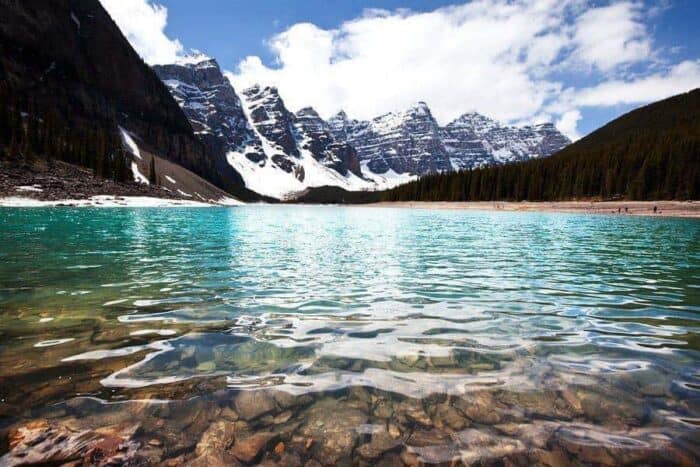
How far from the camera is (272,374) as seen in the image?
5.62 metres

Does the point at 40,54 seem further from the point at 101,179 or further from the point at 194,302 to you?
the point at 194,302

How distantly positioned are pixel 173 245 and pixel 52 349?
17026mm

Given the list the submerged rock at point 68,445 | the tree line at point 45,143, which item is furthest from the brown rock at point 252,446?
the tree line at point 45,143

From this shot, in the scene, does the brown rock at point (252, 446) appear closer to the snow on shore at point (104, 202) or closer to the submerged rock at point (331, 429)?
the submerged rock at point (331, 429)

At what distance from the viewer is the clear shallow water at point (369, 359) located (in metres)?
4.28

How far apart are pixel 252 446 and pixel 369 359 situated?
8.53 ft

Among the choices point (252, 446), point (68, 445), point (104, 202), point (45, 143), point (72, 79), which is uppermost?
point (72, 79)

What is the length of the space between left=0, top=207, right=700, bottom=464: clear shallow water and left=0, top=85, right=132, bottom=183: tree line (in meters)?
96.1

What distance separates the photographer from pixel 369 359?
6.25 meters

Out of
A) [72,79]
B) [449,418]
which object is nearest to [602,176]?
[449,418]

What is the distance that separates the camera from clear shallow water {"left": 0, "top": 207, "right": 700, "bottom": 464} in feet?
14.0

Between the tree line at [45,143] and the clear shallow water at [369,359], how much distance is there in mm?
96111

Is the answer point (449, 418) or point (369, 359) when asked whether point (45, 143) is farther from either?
point (449, 418)

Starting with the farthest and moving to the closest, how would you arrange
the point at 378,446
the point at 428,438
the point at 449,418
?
the point at 449,418 → the point at 428,438 → the point at 378,446
